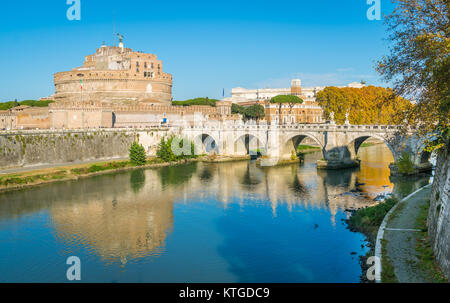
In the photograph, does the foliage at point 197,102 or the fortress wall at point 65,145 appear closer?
the fortress wall at point 65,145

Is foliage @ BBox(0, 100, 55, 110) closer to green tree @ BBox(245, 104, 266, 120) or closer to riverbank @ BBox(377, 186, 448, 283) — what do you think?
green tree @ BBox(245, 104, 266, 120)

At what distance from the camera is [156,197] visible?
81.0 ft

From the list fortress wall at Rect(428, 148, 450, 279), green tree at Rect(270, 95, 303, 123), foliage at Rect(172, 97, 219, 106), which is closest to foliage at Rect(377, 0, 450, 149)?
fortress wall at Rect(428, 148, 450, 279)

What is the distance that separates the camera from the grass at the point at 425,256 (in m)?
9.27

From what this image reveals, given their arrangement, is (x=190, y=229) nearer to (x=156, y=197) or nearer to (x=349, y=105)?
(x=156, y=197)

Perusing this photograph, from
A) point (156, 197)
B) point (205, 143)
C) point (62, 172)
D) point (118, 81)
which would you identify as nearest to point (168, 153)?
point (205, 143)

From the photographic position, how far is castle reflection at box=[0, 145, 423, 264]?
17188 millimetres

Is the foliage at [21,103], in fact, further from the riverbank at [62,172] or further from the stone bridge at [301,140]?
the riverbank at [62,172]

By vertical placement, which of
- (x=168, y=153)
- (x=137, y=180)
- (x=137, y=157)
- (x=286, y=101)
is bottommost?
(x=137, y=180)

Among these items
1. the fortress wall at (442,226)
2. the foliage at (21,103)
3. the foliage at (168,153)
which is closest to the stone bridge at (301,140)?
the foliage at (168,153)

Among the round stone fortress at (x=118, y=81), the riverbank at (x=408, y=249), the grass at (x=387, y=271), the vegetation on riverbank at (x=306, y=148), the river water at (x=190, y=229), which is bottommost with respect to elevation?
the river water at (x=190, y=229)

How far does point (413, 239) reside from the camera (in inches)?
468

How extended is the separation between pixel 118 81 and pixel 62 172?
2598cm

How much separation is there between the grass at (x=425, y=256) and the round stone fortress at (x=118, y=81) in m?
44.6
